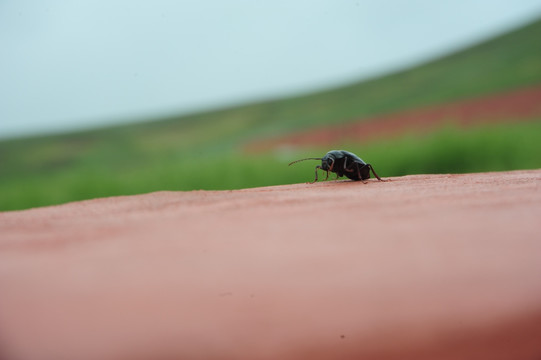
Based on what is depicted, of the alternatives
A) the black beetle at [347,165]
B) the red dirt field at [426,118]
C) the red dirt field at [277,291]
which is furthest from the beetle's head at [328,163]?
the red dirt field at [426,118]

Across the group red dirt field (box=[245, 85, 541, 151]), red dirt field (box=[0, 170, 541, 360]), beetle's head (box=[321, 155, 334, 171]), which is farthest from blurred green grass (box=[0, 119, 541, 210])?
red dirt field (box=[245, 85, 541, 151])

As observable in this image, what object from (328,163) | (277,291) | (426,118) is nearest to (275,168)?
(328,163)

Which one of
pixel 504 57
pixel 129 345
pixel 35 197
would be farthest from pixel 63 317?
pixel 504 57

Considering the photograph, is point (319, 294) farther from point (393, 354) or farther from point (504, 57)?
point (504, 57)

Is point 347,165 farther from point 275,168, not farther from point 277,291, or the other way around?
point 275,168

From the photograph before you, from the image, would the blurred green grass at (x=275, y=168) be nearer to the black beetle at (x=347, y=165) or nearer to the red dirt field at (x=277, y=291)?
the black beetle at (x=347, y=165)

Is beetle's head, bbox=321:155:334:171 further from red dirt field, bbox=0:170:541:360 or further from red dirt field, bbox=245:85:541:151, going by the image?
red dirt field, bbox=245:85:541:151
